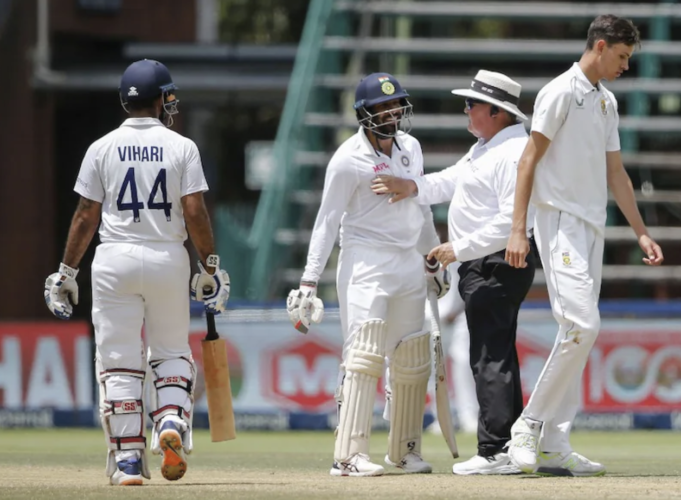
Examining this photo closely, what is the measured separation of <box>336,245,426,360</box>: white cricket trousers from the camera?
7.73 m

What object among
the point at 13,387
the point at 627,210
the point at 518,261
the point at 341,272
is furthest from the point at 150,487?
the point at 13,387

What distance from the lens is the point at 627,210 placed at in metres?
7.78

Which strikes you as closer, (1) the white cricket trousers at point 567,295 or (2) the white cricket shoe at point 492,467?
(1) the white cricket trousers at point 567,295

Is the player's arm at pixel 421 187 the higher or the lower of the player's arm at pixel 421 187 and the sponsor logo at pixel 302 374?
the higher

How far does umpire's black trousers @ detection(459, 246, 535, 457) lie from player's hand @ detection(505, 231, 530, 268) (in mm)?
356

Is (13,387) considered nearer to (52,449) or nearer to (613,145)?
(52,449)

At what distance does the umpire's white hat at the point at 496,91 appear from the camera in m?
7.91

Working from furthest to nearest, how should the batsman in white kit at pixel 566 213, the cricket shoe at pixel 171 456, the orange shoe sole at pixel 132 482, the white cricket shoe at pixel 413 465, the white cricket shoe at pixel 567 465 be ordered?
1. the white cricket shoe at pixel 413 465
2. the white cricket shoe at pixel 567 465
3. the batsman in white kit at pixel 566 213
4. the orange shoe sole at pixel 132 482
5. the cricket shoe at pixel 171 456

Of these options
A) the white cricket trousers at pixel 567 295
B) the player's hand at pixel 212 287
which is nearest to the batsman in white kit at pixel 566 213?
the white cricket trousers at pixel 567 295

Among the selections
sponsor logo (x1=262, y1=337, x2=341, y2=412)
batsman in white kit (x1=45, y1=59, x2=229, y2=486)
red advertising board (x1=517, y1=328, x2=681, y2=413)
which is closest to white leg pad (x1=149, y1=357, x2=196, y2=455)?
batsman in white kit (x1=45, y1=59, x2=229, y2=486)

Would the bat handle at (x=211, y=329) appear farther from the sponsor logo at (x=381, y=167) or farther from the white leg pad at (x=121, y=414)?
the sponsor logo at (x=381, y=167)

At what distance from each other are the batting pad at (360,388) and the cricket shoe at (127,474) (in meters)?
1.01

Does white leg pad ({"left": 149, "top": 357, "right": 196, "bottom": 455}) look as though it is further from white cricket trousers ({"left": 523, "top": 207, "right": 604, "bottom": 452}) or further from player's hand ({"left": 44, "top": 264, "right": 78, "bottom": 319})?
white cricket trousers ({"left": 523, "top": 207, "right": 604, "bottom": 452})

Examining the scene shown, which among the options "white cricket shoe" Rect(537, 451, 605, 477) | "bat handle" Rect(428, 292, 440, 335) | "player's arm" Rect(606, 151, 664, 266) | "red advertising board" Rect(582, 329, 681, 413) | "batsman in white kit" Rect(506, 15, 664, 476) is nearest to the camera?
"batsman in white kit" Rect(506, 15, 664, 476)
